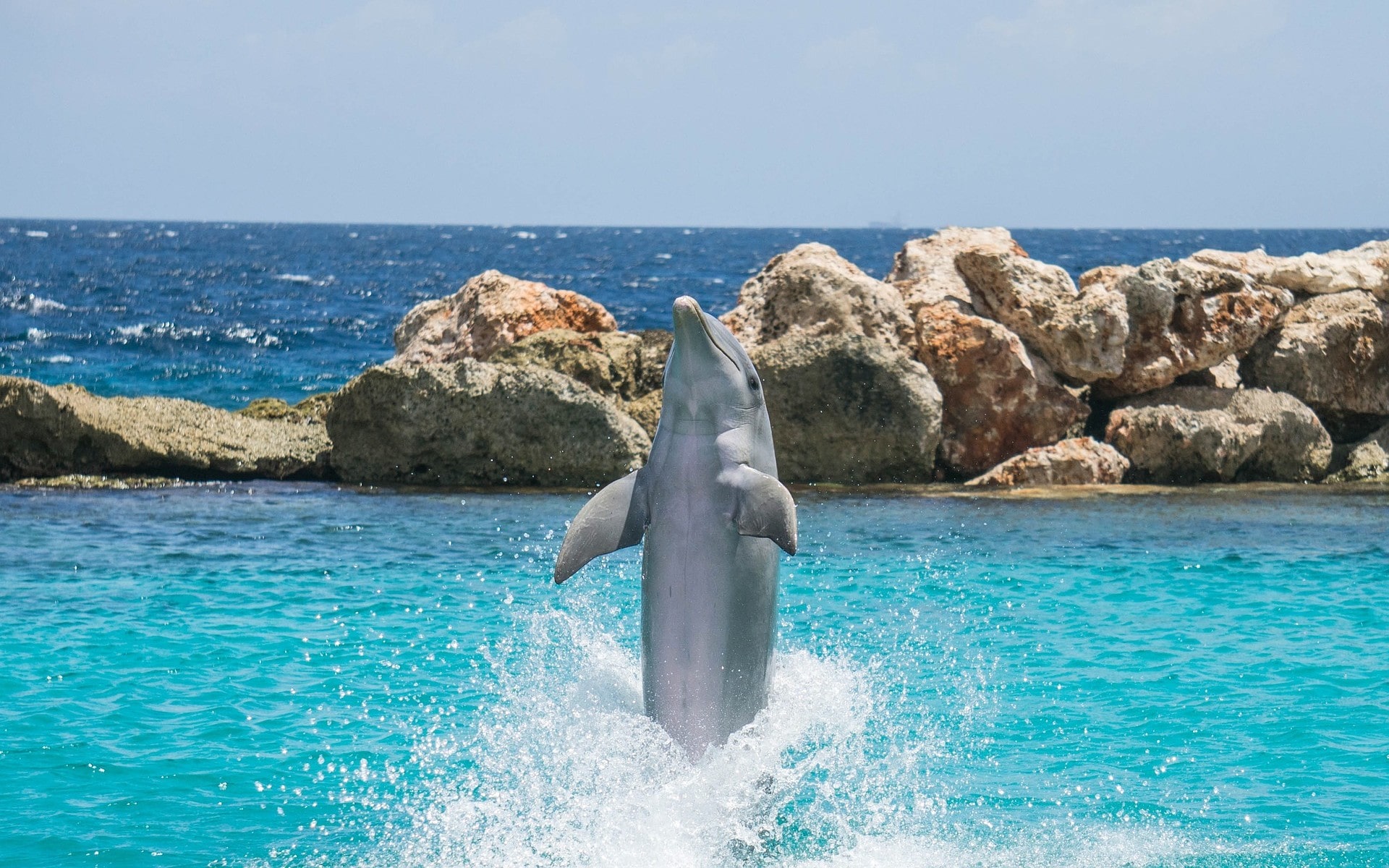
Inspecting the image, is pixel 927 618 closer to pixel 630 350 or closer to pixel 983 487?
pixel 983 487

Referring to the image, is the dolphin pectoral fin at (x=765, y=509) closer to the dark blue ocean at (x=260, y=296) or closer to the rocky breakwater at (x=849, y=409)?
the rocky breakwater at (x=849, y=409)

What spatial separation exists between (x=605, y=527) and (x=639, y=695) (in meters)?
1.39

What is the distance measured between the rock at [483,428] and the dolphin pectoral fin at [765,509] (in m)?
8.22

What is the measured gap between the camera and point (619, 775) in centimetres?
581

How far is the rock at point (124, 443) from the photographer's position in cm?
1371

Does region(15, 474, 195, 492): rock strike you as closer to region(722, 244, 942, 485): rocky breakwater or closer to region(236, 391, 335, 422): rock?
region(236, 391, 335, 422): rock

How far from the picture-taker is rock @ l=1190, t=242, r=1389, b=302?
15891 mm

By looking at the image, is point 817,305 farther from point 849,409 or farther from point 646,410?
point 646,410

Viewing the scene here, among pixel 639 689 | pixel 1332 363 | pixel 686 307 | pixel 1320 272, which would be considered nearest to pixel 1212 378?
pixel 1332 363

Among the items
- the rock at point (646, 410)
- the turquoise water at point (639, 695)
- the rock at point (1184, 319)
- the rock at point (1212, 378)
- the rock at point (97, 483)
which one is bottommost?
the turquoise water at point (639, 695)

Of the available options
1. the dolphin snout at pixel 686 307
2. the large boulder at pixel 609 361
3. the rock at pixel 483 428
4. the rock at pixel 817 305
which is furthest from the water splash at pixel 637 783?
the rock at pixel 817 305

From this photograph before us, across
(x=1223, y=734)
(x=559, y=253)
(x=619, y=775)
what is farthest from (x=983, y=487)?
(x=559, y=253)

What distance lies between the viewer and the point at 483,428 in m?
13.8

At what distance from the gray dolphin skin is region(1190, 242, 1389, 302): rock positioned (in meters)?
11.6
